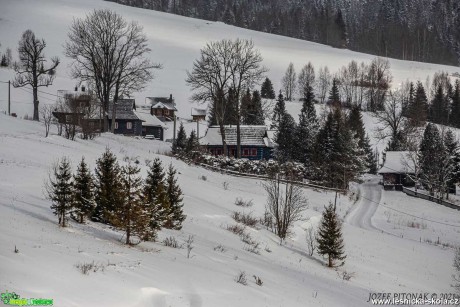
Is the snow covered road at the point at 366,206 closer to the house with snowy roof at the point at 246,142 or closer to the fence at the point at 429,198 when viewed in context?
the fence at the point at 429,198

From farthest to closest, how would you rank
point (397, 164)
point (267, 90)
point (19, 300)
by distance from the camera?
point (267, 90) → point (397, 164) → point (19, 300)

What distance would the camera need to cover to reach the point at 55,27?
106m

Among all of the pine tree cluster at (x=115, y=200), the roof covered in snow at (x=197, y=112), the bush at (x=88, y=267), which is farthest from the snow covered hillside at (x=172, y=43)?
the bush at (x=88, y=267)

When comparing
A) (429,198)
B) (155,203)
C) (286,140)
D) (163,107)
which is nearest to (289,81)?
(163,107)

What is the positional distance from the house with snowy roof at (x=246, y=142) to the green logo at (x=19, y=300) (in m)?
51.4

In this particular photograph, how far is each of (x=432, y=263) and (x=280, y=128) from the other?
112 feet

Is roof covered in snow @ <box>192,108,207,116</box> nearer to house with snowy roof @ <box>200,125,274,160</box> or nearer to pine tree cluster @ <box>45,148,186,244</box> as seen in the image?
house with snowy roof @ <box>200,125,274,160</box>

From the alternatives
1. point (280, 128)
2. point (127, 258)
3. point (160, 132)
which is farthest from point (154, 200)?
point (160, 132)

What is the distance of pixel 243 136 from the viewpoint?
195 feet

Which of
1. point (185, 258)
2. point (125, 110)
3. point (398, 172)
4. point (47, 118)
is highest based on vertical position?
point (125, 110)

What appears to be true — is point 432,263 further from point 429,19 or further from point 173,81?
point 429,19

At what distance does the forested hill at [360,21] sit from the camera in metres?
Answer: 153

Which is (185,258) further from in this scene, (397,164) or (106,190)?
(397,164)

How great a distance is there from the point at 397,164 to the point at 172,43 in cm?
7724
